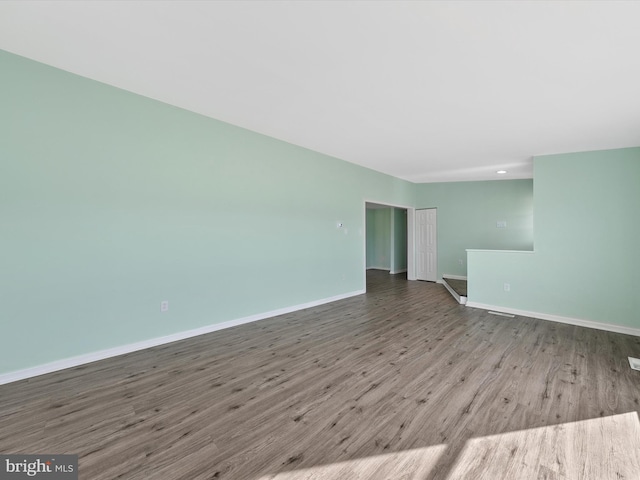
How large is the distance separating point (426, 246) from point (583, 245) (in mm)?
3869

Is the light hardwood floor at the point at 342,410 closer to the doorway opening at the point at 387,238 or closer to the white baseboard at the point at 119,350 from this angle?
the white baseboard at the point at 119,350

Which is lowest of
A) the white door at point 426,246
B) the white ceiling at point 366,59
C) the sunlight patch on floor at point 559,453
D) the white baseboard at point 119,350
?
the sunlight patch on floor at point 559,453

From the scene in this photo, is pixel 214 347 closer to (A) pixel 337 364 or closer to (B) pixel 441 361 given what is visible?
(A) pixel 337 364

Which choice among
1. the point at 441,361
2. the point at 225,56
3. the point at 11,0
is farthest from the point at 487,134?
the point at 11,0

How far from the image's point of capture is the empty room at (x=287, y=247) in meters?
1.83

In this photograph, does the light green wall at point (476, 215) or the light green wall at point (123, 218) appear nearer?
the light green wall at point (123, 218)

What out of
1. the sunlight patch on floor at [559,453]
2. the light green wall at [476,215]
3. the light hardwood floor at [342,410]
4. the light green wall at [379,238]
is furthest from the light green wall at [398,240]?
the sunlight patch on floor at [559,453]

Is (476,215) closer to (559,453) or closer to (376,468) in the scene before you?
(559,453)

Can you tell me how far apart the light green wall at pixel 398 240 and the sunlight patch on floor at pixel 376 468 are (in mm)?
7974

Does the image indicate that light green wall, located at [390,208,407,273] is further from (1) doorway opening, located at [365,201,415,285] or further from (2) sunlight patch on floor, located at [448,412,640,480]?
(2) sunlight patch on floor, located at [448,412,640,480]

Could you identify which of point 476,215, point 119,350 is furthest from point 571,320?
point 119,350

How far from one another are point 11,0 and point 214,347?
3216 millimetres

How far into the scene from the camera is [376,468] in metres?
1.61

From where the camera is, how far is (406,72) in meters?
2.54
